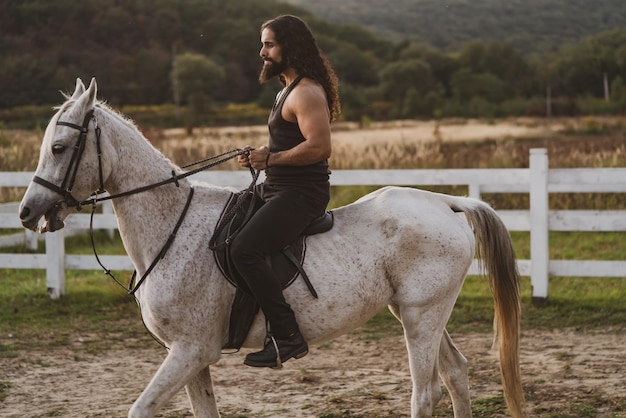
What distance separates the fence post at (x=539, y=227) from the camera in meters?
8.58

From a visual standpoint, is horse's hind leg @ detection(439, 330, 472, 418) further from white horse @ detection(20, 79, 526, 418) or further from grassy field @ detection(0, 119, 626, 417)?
grassy field @ detection(0, 119, 626, 417)

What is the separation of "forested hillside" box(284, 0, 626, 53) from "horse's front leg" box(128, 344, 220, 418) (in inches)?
2685

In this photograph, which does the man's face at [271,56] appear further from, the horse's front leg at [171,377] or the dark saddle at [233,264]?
the horse's front leg at [171,377]

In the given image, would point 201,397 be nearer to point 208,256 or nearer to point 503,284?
point 208,256

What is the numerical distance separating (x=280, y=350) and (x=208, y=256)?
600 millimetres

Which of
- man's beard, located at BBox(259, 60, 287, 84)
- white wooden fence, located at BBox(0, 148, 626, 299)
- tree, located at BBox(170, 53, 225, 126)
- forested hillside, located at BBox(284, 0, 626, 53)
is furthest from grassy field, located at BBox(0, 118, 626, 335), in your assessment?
forested hillside, located at BBox(284, 0, 626, 53)

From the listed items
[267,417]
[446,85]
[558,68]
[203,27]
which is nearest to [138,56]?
[203,27]

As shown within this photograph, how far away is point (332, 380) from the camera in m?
6.26

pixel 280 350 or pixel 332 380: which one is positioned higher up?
pixel 280 350

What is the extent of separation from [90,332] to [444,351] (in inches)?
176

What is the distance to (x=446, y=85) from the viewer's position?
50125 millimetres

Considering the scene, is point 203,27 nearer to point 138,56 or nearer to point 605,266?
point 138,56

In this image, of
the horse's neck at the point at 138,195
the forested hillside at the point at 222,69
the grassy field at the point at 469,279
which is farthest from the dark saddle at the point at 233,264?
the forested hillside at the point at 222,69

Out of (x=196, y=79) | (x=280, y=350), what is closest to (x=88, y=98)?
(x=280, y=350)
